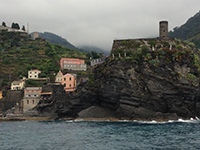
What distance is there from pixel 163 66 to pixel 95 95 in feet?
63.0

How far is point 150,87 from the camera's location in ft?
199

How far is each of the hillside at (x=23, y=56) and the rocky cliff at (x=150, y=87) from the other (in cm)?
3913

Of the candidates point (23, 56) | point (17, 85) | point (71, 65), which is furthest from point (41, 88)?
point (23, 56)

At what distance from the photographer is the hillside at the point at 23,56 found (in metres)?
101

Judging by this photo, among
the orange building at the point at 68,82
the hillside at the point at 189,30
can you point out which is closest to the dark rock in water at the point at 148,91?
the orange building at the point at 68,82

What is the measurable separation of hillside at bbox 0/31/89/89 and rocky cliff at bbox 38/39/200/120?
128 feet

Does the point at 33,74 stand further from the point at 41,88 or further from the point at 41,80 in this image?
the point at 41,88

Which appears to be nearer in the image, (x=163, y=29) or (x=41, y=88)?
(x=163, y=29)

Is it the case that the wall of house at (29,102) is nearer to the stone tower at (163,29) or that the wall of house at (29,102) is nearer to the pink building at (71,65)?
the pink building at (71,65)

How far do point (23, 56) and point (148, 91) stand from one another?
7463 cm

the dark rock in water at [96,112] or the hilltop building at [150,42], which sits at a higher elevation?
the hilltop building at [150,42]

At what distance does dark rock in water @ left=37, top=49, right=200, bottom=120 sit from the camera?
59719 mm

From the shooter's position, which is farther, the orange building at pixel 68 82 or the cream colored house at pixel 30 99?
the orange building at pixel 68 82

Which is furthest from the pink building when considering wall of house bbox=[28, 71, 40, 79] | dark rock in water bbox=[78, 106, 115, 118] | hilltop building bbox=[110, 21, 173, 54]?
dark rock in water bbox=[78, 106, 115, 118]
